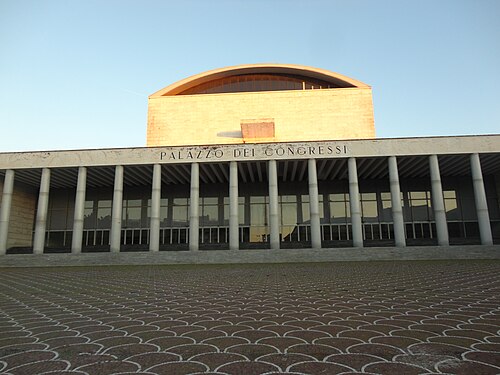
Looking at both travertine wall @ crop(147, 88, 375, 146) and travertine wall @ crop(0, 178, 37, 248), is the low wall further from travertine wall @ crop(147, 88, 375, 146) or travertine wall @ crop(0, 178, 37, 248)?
travertine wall @ crop(147, 88, 375, 146)

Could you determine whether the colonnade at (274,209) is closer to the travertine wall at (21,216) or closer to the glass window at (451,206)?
the travertine wall at (21,216)

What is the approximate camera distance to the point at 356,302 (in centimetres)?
659

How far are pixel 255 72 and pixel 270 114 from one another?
7306mm

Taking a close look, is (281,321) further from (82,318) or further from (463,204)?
(463,204)

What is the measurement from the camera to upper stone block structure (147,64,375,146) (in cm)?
4041

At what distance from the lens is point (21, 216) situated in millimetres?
36062

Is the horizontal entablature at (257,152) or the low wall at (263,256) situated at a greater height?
the horizontal entablature at (257,152)

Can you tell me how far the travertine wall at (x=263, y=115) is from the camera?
1592 inches

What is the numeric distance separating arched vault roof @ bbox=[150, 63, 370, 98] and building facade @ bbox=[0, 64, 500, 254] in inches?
6.8

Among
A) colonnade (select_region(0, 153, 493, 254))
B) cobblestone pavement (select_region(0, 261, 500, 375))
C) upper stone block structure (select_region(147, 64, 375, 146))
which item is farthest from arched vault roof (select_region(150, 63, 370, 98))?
cobblestone pavement (select_region(0, 261, 500, 375))

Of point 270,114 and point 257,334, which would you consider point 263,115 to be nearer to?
point 270,114

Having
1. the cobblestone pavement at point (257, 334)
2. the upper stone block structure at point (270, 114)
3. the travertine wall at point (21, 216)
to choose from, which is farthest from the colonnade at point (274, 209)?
the cobblestone pavement at point (257, 334)

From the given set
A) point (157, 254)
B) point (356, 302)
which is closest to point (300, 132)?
point (157, 254)

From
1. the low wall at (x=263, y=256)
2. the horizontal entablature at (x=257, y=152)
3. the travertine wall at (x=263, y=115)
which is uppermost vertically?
the travertine wall at (x=263, y=115)
